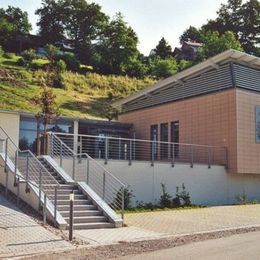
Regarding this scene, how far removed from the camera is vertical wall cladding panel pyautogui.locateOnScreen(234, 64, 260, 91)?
2403 centimetres

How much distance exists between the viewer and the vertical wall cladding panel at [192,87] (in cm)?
2450

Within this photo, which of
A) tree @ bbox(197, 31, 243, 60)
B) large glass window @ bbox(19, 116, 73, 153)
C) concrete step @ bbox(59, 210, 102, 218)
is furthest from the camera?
tree @ bbox(197, 31, 243, 60)

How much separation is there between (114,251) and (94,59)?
2365 inches

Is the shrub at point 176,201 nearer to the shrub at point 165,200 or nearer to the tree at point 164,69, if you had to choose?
the shrub at point 165,200

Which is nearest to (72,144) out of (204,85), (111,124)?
(111,124)

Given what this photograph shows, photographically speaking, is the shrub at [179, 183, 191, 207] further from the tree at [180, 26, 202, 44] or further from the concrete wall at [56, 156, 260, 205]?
A: the tree at [180, 26, 202, 44]

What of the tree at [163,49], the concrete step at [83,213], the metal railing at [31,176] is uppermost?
the tree at [163,49]

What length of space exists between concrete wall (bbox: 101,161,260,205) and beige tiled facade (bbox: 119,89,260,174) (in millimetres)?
928

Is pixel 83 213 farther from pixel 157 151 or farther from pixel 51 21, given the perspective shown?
pixel 51 21

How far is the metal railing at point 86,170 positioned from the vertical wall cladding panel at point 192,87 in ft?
26.6

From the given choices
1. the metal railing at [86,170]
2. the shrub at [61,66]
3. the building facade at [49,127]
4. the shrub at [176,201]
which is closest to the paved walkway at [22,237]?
the metal railing at [86,170]

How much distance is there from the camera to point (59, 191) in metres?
15.4

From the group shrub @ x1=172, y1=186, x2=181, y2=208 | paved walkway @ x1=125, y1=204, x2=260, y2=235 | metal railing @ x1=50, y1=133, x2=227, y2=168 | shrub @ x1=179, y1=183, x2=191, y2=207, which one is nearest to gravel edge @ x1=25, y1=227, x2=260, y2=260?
paved walkway @ x1=125, y1=204, x2=260, y2=235

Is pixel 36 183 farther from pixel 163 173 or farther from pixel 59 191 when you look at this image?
pixel 163 173
